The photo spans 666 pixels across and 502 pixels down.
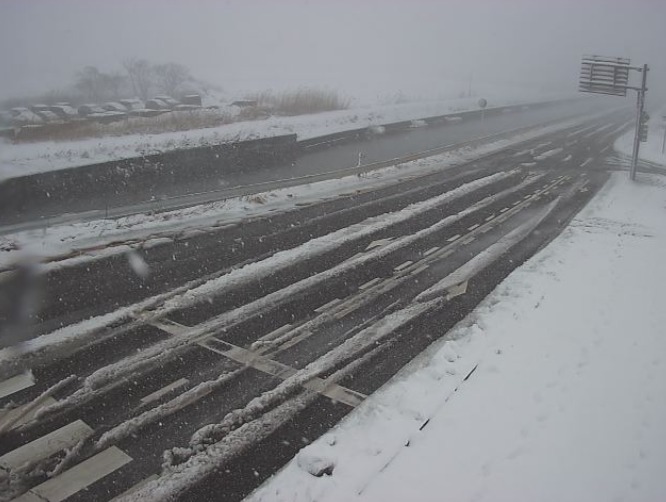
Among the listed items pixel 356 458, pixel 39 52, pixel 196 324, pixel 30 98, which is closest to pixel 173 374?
pixel 196 324

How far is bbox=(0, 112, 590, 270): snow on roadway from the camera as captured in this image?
10148 millimetres

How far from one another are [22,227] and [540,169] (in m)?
19.5

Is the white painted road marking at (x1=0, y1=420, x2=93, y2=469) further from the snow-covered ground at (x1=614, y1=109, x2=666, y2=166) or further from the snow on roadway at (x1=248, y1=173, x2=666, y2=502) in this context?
the snow-covered ground at (x1=614, y1=109, x2=666, y2=166)

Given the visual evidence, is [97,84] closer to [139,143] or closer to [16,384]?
[139,143]

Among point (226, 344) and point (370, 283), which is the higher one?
point (370, 283)

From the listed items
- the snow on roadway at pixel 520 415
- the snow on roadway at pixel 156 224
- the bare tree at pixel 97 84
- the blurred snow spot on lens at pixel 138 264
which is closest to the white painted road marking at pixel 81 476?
the snow on roadway at pixel 520 415

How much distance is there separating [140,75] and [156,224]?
158 feet

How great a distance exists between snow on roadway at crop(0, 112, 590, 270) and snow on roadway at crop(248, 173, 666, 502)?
7.05m

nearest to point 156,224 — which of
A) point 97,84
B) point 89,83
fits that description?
point 89,83

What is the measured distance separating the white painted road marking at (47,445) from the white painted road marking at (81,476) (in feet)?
1.08

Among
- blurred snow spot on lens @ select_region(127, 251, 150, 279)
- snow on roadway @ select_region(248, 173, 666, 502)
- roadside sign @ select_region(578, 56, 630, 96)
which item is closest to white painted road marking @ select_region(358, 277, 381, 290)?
snow on roadway @ select_region(248, 173, 666, 502)

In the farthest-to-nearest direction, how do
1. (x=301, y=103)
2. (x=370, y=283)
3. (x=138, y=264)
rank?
(x=301, y=103) < (x=138, y=264) < (x=370, y=283)

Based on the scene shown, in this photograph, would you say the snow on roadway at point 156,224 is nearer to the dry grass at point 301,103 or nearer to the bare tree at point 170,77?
the dry grass at point 301,103

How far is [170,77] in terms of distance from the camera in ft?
181
